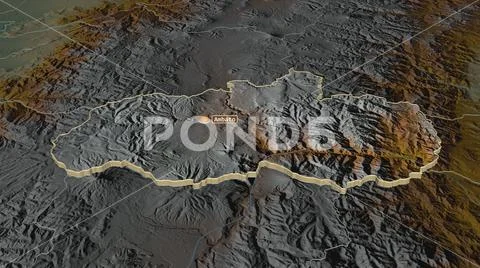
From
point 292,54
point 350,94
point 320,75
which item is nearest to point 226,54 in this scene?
point 292,54

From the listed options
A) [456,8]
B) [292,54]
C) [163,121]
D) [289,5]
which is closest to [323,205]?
[163,121]

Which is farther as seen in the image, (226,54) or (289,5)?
(289,5)

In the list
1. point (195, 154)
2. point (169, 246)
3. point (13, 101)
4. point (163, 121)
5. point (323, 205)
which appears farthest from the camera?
point (13, 101)

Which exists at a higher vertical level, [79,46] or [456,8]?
[456,8]

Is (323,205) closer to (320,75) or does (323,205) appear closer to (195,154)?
(195,154)

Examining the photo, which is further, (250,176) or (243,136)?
(243,136)

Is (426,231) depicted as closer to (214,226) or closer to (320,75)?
(214,226)

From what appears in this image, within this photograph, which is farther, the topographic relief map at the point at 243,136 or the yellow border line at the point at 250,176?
the yellow border line at the point at 250,176

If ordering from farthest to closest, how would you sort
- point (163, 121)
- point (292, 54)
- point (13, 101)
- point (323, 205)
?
point (292, 54)
point (13, 101)
point (163, 121)
point (323, 205)
